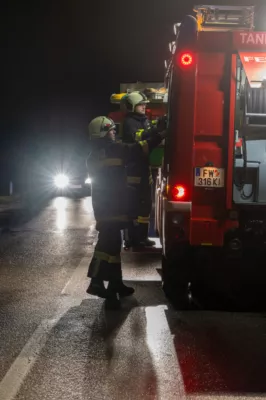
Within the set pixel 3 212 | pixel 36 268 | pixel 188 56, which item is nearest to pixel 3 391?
pixel 188 56

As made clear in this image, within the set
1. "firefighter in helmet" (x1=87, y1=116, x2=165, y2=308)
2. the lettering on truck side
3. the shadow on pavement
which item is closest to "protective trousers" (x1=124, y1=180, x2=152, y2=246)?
"firefighter in helmet" (x1=87, y1=116, x2=165, y2=308)

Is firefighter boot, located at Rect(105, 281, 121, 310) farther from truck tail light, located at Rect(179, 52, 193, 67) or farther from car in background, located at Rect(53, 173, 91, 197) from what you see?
car in background, located at Rect(53, 173, 91, 197)

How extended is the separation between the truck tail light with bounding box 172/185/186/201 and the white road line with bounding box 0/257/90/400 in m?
1.69

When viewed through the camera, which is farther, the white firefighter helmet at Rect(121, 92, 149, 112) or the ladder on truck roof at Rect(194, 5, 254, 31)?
the white firefighter helmet at Rect(121, 92, 149, 112)

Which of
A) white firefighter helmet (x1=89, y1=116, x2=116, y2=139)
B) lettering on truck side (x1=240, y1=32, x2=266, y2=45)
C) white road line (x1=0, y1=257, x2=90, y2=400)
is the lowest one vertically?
white road line (x1=0, y1=257, x2=90, y2=400)

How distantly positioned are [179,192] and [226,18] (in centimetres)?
188

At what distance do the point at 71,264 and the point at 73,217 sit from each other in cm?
752

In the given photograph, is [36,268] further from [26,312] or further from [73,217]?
[73,217]

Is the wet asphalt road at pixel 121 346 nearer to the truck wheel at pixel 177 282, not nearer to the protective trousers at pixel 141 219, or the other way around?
the truck wheel at pixel 177 282

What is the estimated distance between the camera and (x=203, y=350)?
16.4ft

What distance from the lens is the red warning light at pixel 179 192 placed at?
571 cm

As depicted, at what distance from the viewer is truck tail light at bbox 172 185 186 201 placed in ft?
18.7

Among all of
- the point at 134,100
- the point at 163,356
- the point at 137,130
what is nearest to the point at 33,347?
the point at 163,356

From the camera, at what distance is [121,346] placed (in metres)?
5.10
